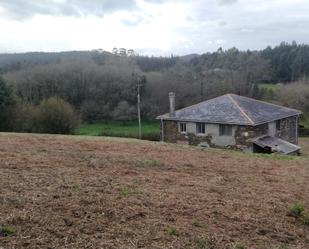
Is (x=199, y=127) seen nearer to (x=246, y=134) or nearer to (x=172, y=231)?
(x=246, y=134)

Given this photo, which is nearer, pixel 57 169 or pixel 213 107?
pixel 57 169

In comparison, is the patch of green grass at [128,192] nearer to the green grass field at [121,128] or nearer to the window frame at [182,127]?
the window frame at [182,127]

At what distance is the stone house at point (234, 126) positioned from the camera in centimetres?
2748

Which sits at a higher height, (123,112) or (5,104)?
(5,104)

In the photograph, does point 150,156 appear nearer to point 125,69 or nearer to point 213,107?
point 213,107

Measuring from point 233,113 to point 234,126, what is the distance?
3.45 ft

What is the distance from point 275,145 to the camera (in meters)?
27.1

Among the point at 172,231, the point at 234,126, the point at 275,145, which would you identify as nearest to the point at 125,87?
the point at 234,126

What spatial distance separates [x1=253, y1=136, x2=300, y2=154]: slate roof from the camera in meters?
26.5

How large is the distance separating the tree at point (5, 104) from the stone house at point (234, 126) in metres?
14.5

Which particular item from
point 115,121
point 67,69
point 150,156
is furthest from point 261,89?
point 150,156

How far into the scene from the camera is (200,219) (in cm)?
590

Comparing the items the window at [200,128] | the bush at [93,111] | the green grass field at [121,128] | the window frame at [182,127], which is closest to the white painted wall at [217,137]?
the window at [200,128]

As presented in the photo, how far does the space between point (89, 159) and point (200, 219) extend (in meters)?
4.65
